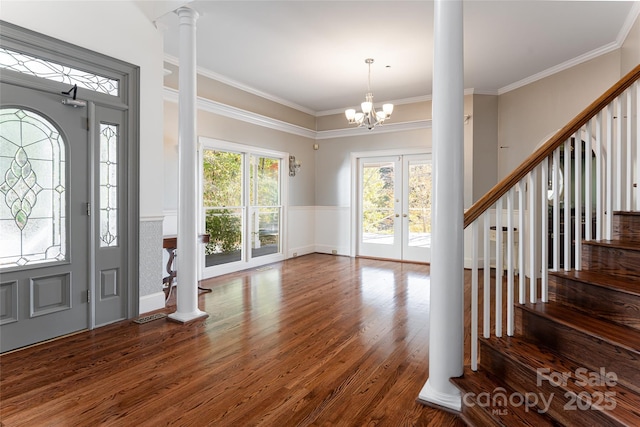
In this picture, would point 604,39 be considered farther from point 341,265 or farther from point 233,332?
point 233,332

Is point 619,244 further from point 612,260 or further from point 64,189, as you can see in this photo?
point 64,189

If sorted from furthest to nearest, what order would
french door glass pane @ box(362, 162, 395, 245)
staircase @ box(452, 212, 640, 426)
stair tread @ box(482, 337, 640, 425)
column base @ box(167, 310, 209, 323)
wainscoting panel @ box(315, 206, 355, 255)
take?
1. wainscoting panel @ box(315, 206, 355, 255)
2. french door glass pane @ box(362, 162, 395, 245)
3. column base @ box(167, 310, 209, 323)
4. staircase @ box(452, 212, 640, 426)
5. stair tread @ box(482, 337, 640, 425)

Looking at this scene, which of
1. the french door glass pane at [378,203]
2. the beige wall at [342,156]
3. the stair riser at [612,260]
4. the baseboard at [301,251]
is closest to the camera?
the stair riser at [612,260]

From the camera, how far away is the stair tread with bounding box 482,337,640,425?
138 centimetres

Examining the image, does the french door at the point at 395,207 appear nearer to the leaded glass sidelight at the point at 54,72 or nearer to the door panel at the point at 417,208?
the door panel at the point at 417,208

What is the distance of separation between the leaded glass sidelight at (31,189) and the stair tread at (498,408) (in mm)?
3198

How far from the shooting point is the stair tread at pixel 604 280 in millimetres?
1841

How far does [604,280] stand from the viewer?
199cm

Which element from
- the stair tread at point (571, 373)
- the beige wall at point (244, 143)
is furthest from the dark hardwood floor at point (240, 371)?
the beige wall at point (244, 143)

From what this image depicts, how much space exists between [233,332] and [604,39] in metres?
5.13

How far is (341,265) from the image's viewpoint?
629cm

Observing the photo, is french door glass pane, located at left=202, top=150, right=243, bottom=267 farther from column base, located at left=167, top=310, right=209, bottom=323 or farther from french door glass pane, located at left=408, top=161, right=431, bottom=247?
french door glass pane, located at left=408, top=161, right=431, bottom=247

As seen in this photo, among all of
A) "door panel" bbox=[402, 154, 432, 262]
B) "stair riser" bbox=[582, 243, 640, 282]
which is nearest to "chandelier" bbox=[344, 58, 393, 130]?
"door panel" bbox=[402, 154, 432, 262]

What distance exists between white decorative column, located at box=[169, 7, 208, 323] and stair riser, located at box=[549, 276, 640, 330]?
297cm
